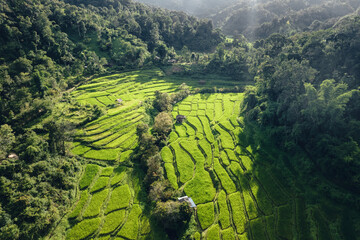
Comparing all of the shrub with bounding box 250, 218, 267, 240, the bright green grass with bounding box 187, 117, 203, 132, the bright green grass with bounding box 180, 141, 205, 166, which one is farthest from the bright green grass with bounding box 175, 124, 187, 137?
the shrub with bounding box 250, 218, 267, 240

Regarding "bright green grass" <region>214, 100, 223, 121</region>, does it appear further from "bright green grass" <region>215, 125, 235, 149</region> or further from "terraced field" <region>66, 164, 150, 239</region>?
"terraced field" <region>66, 164, 150, 239</region>

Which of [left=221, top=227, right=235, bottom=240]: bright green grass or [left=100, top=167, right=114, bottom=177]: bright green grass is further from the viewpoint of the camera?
[left=100, top=167, right=114, bottom=177]: bright green grass

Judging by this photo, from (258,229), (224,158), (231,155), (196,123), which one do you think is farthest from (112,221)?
(196,123)

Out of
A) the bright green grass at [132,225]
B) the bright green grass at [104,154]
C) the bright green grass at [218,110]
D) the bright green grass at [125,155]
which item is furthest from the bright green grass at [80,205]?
the bright green grass at [218,110]

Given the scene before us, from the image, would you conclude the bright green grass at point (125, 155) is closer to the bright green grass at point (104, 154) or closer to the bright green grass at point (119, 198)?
the bright green grass at point (104, 154)

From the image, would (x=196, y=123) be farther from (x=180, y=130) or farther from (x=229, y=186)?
(x=229, y=186)

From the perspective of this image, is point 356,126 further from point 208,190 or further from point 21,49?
point 21,49

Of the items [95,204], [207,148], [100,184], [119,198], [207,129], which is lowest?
[95,204]

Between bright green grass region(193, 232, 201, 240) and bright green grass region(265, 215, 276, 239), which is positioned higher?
bright green grass region(265, 215, 276, 239)
